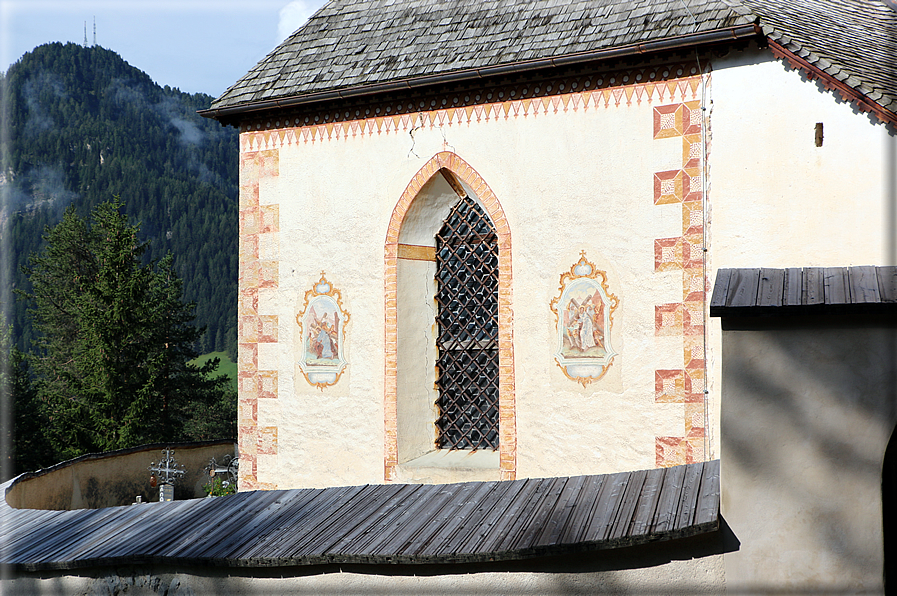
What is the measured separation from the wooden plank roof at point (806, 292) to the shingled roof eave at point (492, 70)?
3828mm

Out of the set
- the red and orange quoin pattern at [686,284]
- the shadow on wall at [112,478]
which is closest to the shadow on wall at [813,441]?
the red and orange quoin pattern at [686,284]

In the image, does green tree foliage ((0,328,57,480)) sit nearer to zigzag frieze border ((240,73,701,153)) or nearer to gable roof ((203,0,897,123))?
zigzag frieze border ((240,73,701,153))

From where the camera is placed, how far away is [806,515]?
363 centimetres

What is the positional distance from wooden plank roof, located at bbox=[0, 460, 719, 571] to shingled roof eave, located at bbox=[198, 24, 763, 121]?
174 inches

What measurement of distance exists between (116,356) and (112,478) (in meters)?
18.9

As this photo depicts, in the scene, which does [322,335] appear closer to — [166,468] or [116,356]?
[166,468]

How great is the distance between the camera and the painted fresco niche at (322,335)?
31.0ft

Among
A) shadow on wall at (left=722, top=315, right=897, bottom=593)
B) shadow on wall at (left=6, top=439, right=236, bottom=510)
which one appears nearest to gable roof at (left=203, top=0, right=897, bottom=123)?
shadow on wall at (left=722, top=315, right=897, bottom=593)

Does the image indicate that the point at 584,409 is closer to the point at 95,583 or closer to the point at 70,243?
the point at 95,583

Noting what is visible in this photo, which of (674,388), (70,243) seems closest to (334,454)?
(674,388)

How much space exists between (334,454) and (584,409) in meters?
2.87

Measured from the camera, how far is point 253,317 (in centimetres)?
998

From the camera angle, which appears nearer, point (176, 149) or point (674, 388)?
point (674, 388)

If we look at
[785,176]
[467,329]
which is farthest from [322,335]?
[785,176]
